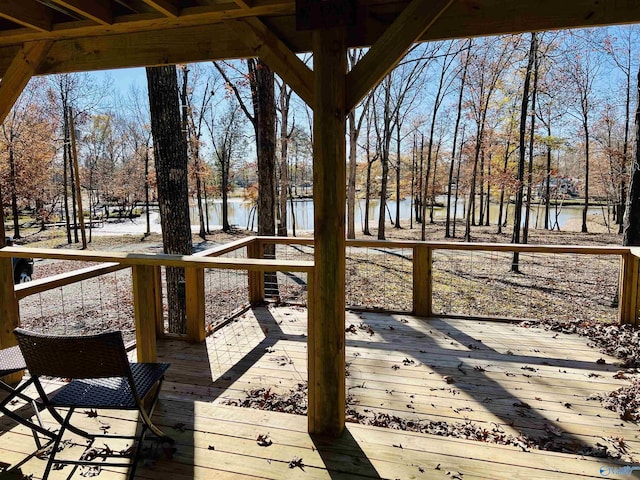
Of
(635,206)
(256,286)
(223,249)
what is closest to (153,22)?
(223,249)

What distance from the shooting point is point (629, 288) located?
14.9 feet

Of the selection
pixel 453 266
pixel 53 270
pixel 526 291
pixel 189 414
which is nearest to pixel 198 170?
pixel 53 270

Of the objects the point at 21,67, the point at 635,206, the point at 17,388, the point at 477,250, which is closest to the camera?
the point at 17,388

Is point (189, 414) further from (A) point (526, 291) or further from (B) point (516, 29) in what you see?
(A) point (526, 291)

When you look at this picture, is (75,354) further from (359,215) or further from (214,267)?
(359,215)

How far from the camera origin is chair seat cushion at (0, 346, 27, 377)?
7.23 feet

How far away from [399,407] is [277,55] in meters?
2.53

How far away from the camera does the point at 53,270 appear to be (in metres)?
11.3

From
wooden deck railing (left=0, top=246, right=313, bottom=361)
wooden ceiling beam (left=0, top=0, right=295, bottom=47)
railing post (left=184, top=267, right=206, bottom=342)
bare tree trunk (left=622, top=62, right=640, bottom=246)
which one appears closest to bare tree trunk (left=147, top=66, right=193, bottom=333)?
railing post (left=184, top=267, right=206, bottom=342)

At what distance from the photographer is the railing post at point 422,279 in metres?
4.88

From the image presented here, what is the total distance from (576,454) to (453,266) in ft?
32.9

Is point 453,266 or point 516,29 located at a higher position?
point 516,29

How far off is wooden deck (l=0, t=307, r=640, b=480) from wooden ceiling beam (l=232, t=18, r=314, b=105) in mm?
2033

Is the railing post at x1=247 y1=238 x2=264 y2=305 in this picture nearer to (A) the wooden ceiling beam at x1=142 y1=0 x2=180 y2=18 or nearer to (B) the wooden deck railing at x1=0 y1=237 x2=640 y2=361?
(B) the wooden deck railing at x1=0 y1=237 x2=640 y2=361
